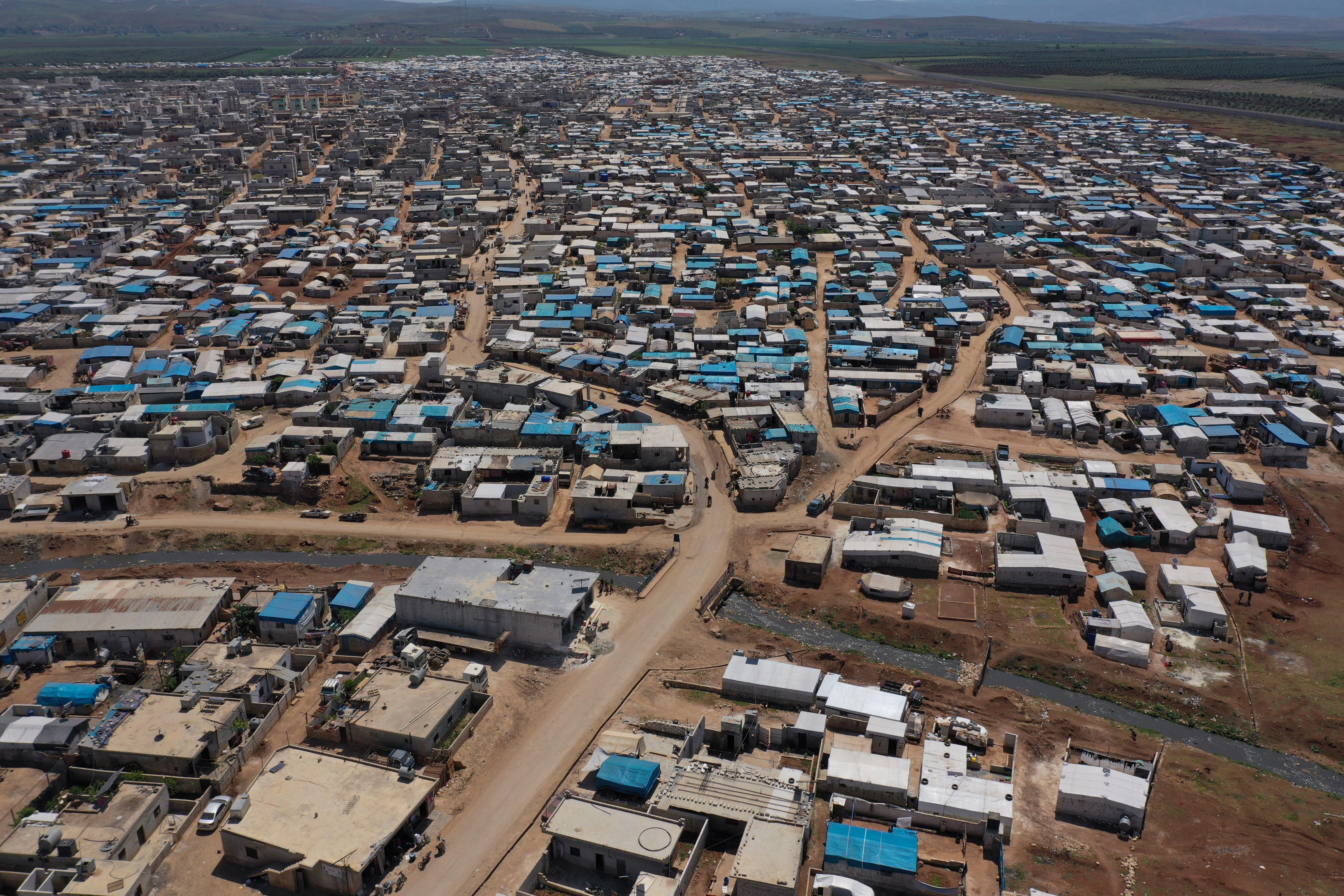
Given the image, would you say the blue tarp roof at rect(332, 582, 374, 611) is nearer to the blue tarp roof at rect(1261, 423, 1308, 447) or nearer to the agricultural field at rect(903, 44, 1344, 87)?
the blue tarp roof at rect(1261, 423, 1308, 447)

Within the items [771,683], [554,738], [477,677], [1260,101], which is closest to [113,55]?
[1260,101]

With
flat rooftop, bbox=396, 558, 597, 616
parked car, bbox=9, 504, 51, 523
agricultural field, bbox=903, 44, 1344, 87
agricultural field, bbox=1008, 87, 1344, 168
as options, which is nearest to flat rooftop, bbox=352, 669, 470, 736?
flat rooftop, bbox=396, 558, 597, 616

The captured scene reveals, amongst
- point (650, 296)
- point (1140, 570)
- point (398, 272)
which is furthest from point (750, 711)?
point (398, 272)

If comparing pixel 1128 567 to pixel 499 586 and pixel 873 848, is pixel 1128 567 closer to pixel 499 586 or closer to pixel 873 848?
pixel 873 848

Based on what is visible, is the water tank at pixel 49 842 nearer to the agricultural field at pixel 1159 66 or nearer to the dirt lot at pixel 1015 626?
the dirt lot at pixel 1015 626

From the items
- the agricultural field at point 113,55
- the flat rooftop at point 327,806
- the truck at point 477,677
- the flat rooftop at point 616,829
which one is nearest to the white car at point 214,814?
the flat rooftop at point 327,806

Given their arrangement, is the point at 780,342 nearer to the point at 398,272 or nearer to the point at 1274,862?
the point at 398,272

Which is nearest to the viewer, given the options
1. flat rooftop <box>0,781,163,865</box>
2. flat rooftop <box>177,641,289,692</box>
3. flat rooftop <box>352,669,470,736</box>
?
flat rooftop <box>0,781,163,865</box>
